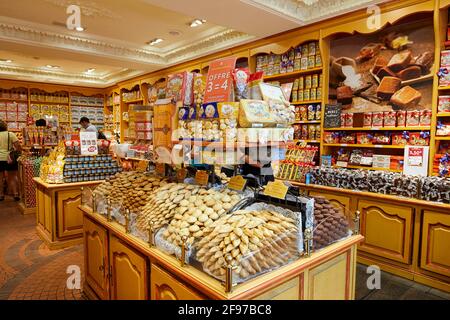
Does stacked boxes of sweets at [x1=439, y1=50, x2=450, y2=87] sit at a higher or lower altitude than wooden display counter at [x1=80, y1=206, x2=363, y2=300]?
higher

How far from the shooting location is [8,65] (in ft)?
24.1

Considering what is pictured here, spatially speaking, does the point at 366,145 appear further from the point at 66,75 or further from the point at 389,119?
the point at 66,75

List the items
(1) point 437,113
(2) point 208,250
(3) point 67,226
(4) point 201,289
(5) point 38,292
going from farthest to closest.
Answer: (3) point 67,226
(1) point 437,113
(5) point 38,292
(2) point 208,250
(4) point 201,289

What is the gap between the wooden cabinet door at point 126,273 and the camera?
1771mm

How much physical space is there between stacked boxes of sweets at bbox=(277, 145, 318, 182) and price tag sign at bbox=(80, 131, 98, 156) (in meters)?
2.43

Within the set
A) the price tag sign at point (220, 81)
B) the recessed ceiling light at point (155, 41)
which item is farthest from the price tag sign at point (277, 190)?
the recessed ceiling light at point (155, 41)

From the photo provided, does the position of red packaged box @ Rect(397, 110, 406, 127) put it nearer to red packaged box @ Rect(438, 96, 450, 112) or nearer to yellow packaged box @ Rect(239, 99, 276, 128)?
red packaged box @ Rect(438, 96, 450, 112)

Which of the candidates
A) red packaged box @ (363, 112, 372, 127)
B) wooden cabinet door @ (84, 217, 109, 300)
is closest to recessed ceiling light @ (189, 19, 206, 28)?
red packaged box @ (363, 112, 372, 127)

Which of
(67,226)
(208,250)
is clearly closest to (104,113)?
(67,226)

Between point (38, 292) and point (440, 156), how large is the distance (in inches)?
155

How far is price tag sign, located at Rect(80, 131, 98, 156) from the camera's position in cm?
394

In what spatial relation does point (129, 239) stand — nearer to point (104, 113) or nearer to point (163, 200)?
point (163, 200)

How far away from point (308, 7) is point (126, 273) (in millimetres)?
3503

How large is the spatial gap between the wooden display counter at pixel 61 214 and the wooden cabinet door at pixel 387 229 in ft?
10.5
